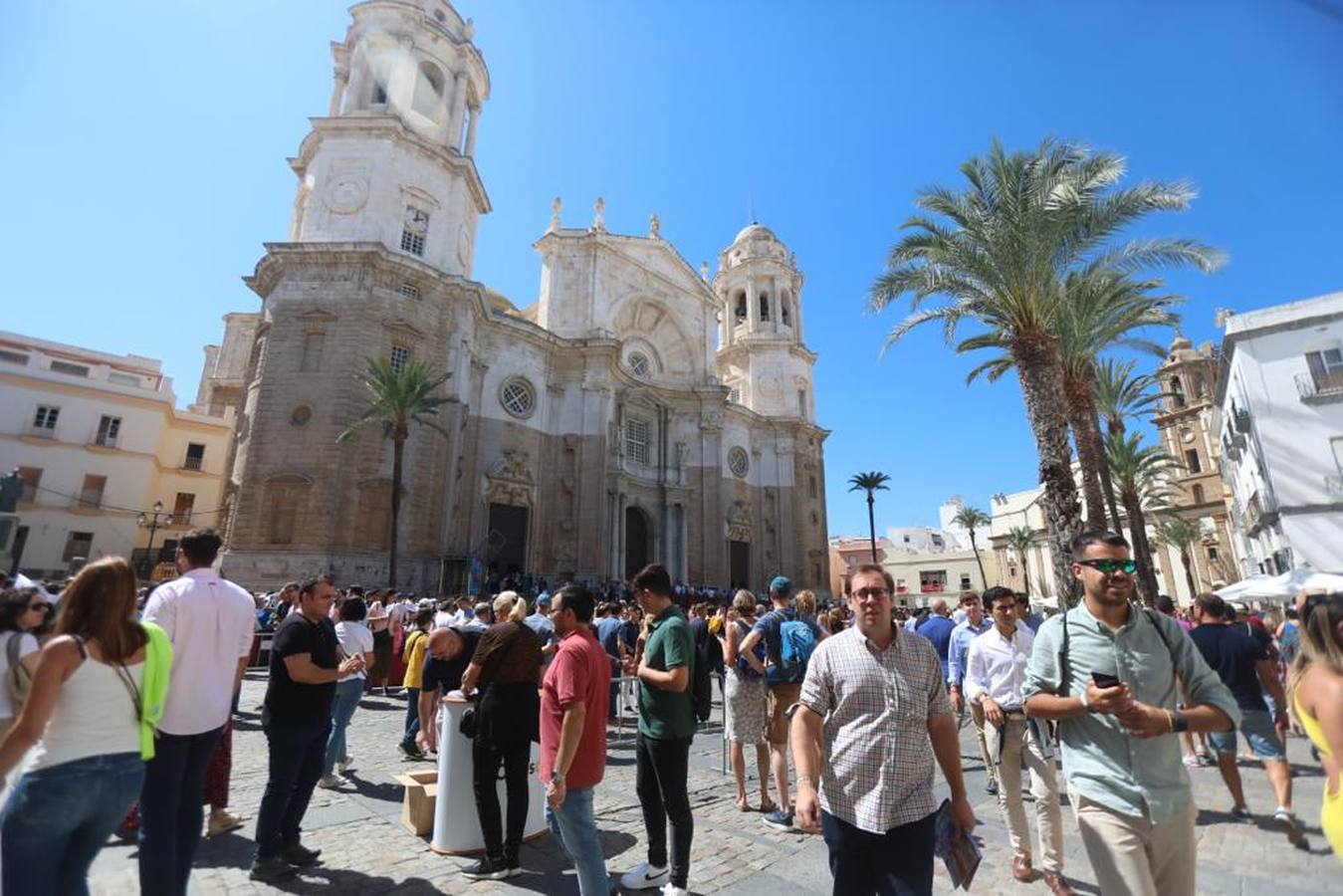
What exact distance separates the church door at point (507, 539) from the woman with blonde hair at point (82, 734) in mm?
23613

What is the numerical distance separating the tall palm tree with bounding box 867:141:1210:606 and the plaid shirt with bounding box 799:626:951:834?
10.0 metres

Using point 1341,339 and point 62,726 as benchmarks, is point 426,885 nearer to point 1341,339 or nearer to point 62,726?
point 62,726

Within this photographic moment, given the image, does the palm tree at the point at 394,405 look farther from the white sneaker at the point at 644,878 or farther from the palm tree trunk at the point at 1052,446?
the white sneaker at the point at 644,878

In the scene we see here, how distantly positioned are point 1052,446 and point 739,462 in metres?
28.2

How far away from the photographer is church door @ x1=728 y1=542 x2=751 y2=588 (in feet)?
121

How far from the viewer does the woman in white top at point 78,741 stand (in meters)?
2.44

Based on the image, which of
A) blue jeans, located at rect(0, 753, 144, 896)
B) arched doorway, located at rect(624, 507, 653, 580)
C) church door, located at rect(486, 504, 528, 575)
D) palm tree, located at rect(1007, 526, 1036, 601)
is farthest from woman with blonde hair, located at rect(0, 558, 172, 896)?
palm tree, located at rect(1007, 526, 1036, 601)

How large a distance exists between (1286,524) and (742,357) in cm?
2960

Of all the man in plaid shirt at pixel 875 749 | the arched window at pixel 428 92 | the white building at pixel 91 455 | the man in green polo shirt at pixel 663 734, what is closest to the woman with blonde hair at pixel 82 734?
the man in green polo shirt at pixel 663 734

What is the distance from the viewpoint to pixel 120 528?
104ft

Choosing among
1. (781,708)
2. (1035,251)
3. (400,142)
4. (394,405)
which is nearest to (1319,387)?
(1035,251)

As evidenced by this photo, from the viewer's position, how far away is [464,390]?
25.6 m

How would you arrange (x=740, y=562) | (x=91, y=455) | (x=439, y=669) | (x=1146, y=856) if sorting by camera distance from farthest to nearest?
(x=740, y=562) → (x=91, y=455) → (x=439, y=669) → (x=1146, y=856)

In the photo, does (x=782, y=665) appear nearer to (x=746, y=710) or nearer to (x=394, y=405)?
(x=746, y=710)
